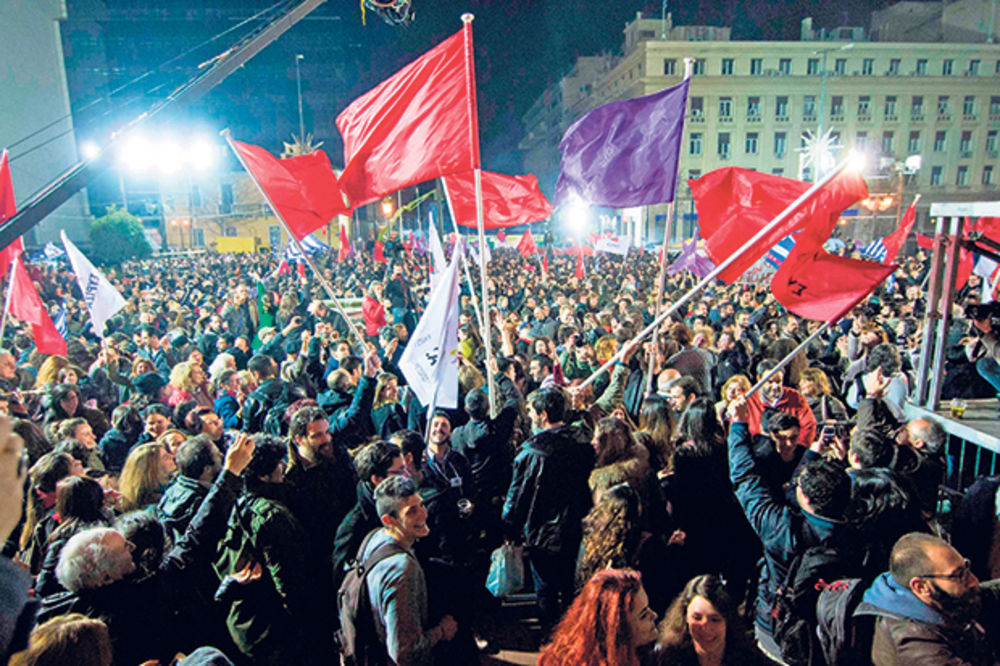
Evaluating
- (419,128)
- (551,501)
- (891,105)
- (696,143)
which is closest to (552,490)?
(551,501)

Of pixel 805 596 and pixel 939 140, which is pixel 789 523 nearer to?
pixel 805 596

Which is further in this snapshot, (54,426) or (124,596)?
(54,426)

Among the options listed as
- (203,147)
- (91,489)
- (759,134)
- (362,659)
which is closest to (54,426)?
(91,489)

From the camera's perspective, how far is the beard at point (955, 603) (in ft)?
6.95

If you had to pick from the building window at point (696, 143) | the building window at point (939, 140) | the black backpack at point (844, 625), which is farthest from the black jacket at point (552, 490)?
the building window at point (939, 140)

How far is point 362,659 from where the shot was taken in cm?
259

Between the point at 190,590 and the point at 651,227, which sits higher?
the point at 651,227

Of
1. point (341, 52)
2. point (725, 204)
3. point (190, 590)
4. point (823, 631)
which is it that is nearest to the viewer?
point (823, 631)

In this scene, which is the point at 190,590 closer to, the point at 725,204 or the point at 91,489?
the point at 91,489

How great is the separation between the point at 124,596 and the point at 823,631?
9.57ft

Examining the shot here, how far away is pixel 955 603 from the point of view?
83.9 inches

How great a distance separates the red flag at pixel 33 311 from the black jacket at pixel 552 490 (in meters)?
6.28

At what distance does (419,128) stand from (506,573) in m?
3.53

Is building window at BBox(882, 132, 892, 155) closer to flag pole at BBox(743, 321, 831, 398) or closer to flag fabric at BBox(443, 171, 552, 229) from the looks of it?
flag fabric at BBox(443, 171, 552, 229)
